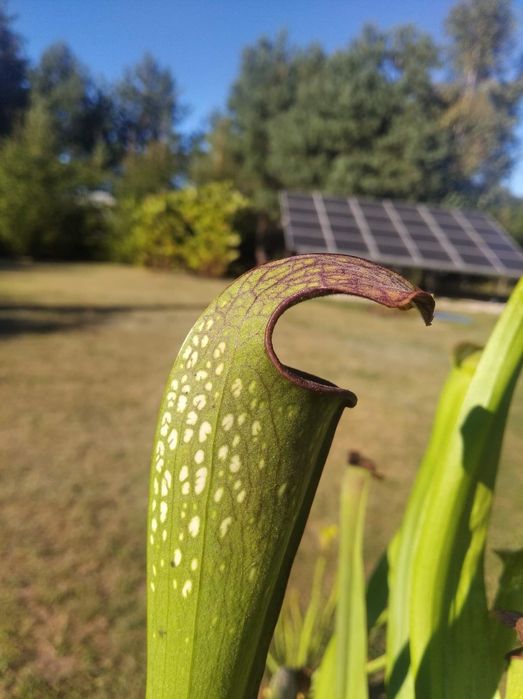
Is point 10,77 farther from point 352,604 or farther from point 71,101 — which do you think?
point 352,604

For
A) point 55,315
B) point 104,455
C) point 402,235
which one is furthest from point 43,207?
point 104,455

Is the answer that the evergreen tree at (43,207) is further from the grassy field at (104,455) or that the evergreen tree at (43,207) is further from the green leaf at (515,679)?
the green leaf at (515,679)

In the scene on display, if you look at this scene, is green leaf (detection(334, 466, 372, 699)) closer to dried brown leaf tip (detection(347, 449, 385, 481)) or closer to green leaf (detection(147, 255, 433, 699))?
dried brown leaf tip (detection(347, 449, 385, 481))

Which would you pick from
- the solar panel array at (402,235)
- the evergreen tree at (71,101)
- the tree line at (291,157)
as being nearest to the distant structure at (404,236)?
the solar panel array at (402,235)

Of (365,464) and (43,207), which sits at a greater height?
(43,207)

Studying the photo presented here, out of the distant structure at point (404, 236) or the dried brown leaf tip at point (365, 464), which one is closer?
the dried brown leaf tip at point (365, 464)

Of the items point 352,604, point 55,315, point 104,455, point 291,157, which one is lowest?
point 104,455
